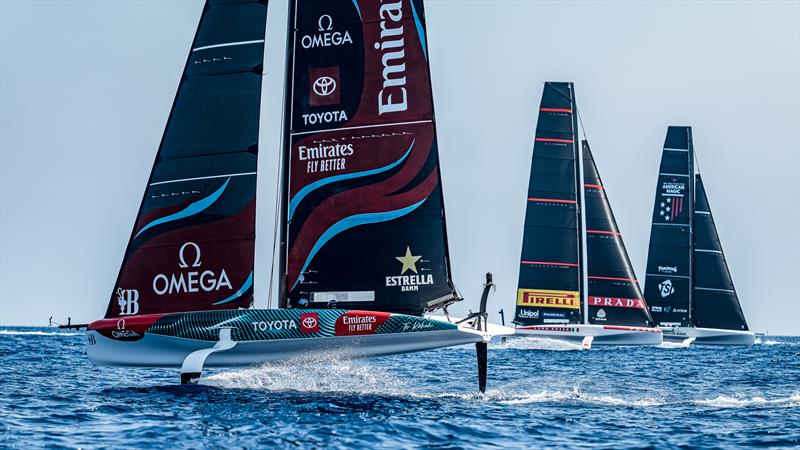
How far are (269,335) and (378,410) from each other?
2.92 metres

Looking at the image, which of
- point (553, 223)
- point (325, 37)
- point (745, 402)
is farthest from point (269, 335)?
point (553, 223)

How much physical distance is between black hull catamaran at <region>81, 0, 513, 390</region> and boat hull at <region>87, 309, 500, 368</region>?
0.55 metres

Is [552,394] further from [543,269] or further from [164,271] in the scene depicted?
[543,269]

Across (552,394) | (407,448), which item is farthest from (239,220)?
(407,448)

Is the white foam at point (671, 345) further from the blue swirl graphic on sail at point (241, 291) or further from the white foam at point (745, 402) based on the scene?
the blue swirl graphic on sail at point (241, 291)

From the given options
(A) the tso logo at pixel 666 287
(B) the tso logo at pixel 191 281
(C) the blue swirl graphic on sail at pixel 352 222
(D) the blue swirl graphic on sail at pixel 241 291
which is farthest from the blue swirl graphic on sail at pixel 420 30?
(A) the tso logo at pixel 666 287

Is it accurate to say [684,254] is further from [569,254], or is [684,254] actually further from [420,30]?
[420,30]

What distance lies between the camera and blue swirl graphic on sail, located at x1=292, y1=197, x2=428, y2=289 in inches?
862

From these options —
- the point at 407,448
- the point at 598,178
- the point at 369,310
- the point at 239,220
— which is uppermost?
the point at 598,178

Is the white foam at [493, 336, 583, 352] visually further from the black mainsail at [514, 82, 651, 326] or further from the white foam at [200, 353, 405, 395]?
the white foam at [200, 353, 405, 395]

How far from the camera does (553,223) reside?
49.1 meters

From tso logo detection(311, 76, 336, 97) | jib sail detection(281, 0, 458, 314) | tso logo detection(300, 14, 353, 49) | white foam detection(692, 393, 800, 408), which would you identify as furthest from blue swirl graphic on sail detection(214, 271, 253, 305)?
white foam detection(692, 393, 800, 408)

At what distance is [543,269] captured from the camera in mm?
49594

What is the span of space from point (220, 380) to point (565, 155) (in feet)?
93.4
